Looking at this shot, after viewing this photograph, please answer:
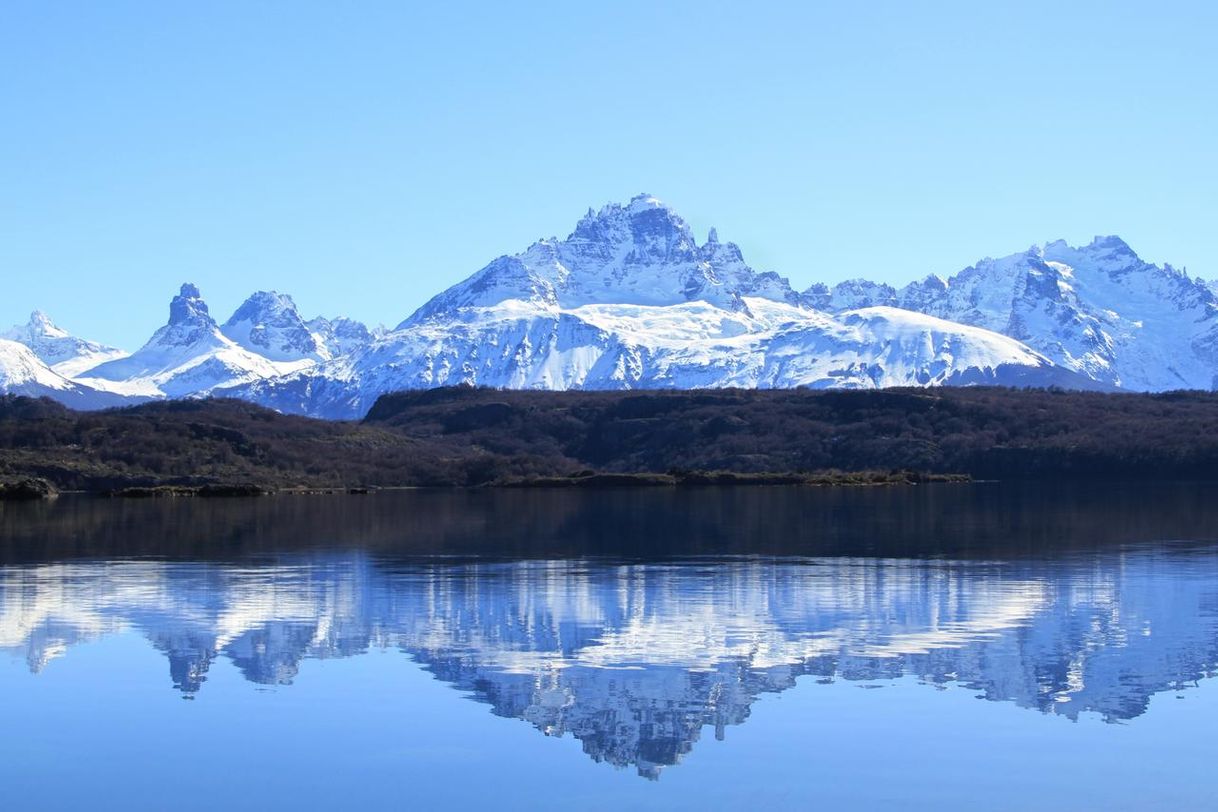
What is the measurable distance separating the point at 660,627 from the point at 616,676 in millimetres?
7985

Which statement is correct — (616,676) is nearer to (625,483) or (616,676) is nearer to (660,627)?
(660,627)

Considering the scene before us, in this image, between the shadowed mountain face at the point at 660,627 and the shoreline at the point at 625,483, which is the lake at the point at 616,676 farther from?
the shoreline at the point at 625,483

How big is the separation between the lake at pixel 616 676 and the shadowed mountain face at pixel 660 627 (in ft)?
0.51

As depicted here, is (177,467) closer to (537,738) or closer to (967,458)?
(967,458)

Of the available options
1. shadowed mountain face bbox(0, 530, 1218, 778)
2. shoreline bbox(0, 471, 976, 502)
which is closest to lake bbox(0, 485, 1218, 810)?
shadowed mountain face bbox(0, 530, 1218, 778)

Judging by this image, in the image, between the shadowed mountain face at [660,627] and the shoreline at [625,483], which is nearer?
the shadowed mountain face at [660,627]

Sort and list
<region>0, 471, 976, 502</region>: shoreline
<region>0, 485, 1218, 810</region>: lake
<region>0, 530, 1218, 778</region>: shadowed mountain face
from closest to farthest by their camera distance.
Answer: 1. <region>0, 485, 1218, 810</region>: lake
2. <region>0, 530, 1218, 778</region>: shadowed mountain face
3. <region>0, 471, 976, 502</region>: shoreline

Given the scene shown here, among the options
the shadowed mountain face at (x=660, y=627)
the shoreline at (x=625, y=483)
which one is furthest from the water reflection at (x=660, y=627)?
the shoreline at (x=625, y=483)

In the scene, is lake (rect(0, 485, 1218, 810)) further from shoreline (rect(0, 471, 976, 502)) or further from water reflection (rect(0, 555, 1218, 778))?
shoreline (rect(0, 471, 976, 502))

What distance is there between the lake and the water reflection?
0.16 meters

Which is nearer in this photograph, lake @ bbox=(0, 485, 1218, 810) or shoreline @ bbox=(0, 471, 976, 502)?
lake @ bbox=(0, 485, 1218, 810)

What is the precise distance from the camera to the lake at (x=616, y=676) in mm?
A: 27656

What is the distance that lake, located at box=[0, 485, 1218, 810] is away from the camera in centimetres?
2766

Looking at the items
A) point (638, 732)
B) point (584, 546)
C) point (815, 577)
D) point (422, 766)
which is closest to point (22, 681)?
point (422, 766)
